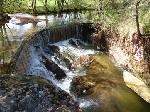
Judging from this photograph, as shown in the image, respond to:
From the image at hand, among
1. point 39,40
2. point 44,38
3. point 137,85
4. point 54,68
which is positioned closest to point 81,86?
point 54,68

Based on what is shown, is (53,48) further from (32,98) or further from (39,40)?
(32,98)

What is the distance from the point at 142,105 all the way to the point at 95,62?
5436 millimetres

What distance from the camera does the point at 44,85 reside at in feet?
32.0

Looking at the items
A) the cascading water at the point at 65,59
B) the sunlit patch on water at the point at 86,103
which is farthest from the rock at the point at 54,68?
the sunlit patch on water at the point at 86,103

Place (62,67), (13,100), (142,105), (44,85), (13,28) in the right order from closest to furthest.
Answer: (13,100) < (44,85) < (142,105) < (62,67) < (13,28)

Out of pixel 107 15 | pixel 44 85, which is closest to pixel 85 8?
pixel 107 15

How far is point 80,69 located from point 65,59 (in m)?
1.83

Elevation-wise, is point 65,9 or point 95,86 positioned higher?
point 65,9

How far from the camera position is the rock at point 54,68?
19.0m

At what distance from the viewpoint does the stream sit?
1609 centimetres

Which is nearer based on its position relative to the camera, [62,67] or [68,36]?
[62,67]

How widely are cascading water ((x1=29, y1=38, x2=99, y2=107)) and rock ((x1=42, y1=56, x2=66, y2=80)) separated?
0.14 meters

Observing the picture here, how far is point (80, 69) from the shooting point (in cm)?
1994

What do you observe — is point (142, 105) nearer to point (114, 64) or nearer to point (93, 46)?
point (114, 64)
